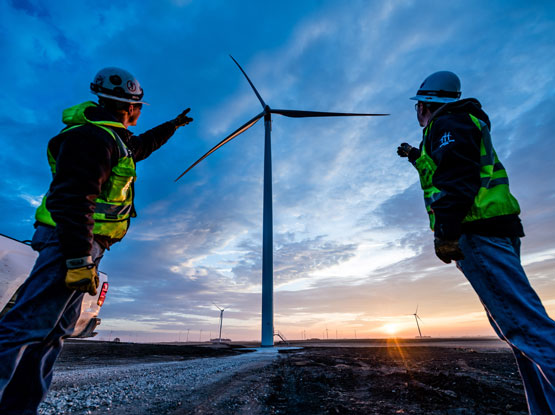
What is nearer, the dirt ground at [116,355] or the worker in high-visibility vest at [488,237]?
the worker in high-visibility vest at [488,237]

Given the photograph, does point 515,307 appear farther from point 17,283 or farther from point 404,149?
point 17,283

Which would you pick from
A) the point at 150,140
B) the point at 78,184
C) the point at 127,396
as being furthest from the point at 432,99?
the point at 127,396

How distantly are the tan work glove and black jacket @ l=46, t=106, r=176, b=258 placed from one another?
0.05 m

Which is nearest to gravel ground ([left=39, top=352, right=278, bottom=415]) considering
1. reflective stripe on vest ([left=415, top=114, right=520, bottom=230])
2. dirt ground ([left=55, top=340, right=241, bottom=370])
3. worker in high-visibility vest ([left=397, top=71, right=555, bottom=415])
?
worker in high-visibility vest ([left=397, top=71, right=555, bottom=415])

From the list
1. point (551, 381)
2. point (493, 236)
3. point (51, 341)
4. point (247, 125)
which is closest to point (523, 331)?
point (551, 381)

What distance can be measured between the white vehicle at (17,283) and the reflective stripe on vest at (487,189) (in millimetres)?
5330

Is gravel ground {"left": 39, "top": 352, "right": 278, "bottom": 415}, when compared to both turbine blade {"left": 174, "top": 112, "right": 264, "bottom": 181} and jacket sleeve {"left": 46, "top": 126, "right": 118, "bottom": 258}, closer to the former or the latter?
jacket sleeve {"left": 46, "top": 126, "right": 118, "bottom": 258}

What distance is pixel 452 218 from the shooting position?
228 cm

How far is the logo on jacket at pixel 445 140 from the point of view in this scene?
8.02 feet

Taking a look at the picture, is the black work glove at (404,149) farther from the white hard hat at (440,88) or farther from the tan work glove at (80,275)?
the tan work glove at (80,275)

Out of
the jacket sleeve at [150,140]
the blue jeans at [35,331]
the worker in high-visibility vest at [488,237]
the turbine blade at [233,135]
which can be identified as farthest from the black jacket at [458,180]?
the turbine blade at [233,135]

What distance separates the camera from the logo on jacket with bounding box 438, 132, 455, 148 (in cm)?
244

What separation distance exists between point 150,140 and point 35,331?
280 cm

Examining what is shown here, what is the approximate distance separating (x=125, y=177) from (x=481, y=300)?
3200 millimetres
